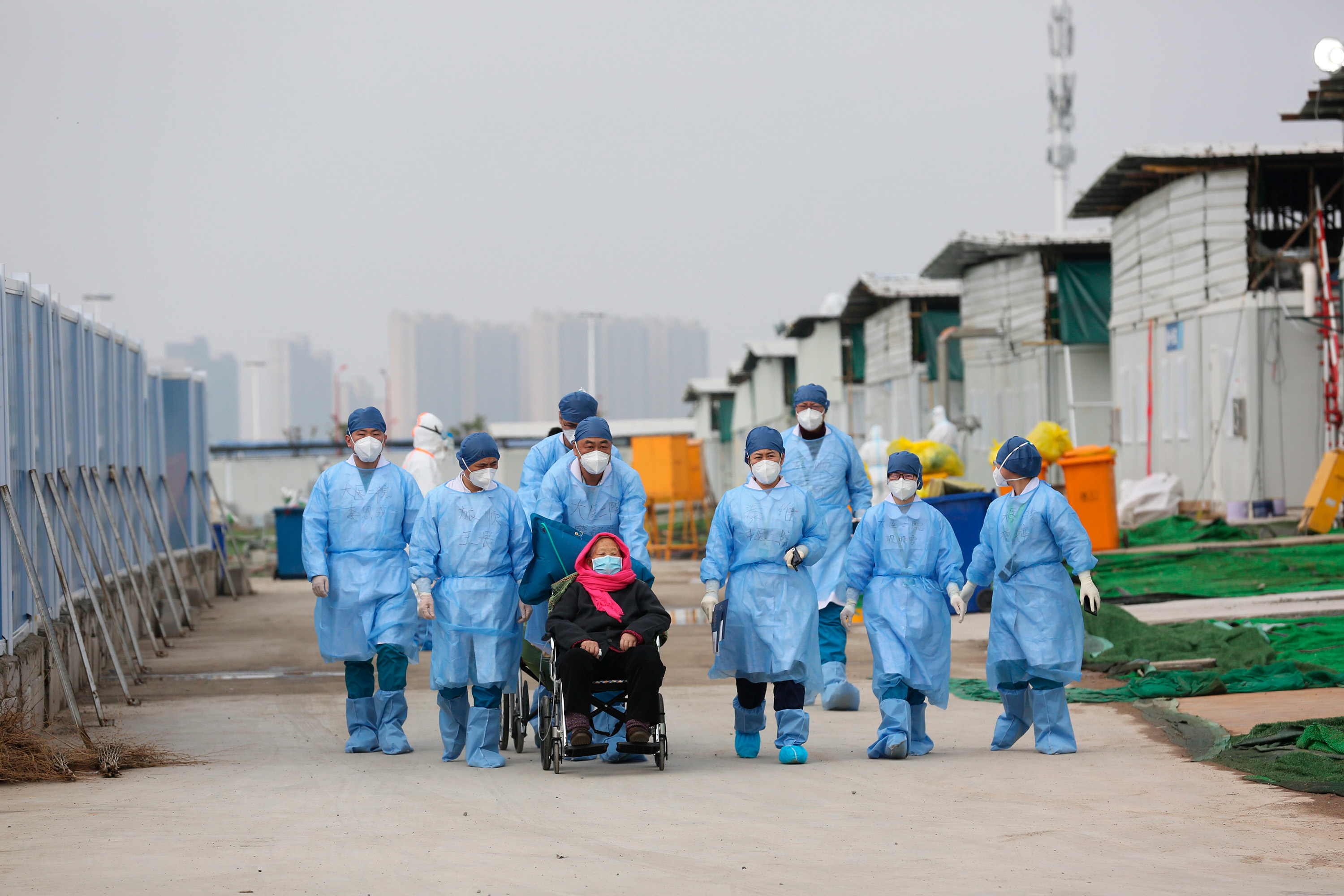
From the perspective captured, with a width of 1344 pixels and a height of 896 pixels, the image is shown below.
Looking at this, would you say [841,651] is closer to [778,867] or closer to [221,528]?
[778,867]

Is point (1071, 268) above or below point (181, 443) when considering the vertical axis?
above

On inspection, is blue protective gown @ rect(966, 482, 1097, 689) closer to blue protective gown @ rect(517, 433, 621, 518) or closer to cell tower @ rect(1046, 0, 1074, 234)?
blue protective gown @ rect(517, 433, 621, 518)

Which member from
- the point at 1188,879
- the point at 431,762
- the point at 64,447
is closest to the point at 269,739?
the point at 431,762

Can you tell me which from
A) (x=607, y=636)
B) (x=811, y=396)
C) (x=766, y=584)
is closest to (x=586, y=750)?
(x=607, y=636)

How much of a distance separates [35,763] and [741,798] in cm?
357

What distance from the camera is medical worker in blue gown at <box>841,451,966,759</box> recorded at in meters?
7.66

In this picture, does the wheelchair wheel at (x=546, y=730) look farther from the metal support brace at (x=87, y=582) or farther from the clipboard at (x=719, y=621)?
the metal support brace at (x=87, y=582)

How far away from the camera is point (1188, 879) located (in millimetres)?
4898

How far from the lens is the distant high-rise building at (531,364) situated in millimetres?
145375

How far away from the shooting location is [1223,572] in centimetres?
1523

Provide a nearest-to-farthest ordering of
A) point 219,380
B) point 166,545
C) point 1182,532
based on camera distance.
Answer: point 166,545, point 1182,532, point 219,380

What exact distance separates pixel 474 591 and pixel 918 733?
2.50 m

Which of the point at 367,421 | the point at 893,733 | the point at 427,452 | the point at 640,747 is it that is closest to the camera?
the point at 640,747

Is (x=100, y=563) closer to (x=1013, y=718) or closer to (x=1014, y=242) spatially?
(x=1013, y=718)
